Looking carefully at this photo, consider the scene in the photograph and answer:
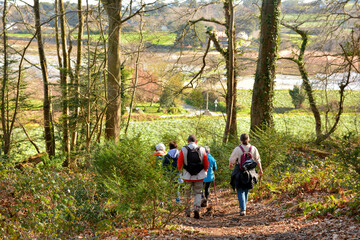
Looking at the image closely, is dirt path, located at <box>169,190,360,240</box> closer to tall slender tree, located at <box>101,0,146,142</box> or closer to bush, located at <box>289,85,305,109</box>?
tall slender tree, located at <box>101,0,146,142</box>

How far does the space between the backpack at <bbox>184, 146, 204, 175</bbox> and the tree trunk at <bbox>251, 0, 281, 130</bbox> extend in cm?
607

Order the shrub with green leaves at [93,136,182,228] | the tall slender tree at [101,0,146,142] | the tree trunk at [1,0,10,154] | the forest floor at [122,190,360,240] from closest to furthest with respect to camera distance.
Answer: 1. the forest floor at [122,190,360,240]
2. the shrub with green leaves at [93,136,182,228]
3. the tall slender tree at [101,0,146,142]
4. the tree trunk at [1,0,10,154]

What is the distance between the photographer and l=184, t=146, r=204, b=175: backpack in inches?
262

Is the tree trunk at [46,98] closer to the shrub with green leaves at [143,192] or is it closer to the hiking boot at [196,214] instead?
the shrub with green leaves at [143,192]

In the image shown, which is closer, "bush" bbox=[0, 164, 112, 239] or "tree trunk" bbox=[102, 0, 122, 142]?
"bush" bbox=[0, 164, 112, 239]

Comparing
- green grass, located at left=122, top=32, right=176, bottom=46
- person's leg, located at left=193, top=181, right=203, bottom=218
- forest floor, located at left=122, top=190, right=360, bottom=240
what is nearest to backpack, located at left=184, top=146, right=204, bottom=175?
person's leg, located at left=193, top=181, right=203, bottom=218

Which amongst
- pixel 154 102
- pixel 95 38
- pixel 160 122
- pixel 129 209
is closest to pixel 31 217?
pixel 129 209

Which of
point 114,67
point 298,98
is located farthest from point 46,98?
point 298,98

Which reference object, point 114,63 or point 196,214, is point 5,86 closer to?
point 114,63

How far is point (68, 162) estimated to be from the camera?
13852 mm

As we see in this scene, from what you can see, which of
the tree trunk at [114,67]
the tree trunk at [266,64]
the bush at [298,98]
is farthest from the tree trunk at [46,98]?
the bush at [298,98]

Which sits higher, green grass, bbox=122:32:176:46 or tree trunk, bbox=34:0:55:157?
green grass, bbox=122:32:176:46

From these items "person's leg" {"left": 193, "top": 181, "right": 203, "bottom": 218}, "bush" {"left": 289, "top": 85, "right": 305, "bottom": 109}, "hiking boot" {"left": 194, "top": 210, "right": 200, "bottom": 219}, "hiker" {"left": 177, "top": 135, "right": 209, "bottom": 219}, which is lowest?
"hiking boot" {"left": 194, "top": 210, "right": 200, "bottom": 219}

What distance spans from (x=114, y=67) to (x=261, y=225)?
24.8 ft
